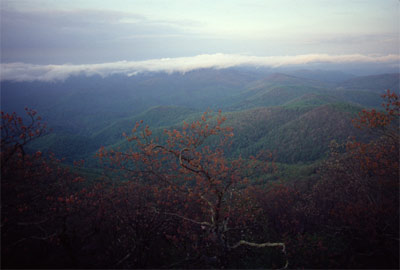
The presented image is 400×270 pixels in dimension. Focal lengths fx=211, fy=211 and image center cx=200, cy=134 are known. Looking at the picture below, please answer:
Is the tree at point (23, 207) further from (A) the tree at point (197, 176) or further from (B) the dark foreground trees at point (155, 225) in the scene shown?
(A) the tree at point (197, 176)

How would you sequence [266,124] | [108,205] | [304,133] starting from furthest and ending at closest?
[266,124], [304,133], [108,205]

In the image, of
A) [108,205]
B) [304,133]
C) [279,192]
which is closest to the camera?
[108,205]

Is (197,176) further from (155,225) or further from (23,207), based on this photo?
(23,207)

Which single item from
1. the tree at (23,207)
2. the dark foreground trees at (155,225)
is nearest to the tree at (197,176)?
the dark foreground trees at (155,225)

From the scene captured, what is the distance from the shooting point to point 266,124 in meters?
125

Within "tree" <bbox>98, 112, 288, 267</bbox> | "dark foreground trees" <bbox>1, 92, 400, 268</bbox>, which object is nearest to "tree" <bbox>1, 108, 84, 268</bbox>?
"dark foreground trees" <bbox>1, 92, 400, 268</bbox>

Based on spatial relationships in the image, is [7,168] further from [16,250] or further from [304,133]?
[304,133]

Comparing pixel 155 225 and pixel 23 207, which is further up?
pixel 23 207

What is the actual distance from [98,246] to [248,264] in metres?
7.53

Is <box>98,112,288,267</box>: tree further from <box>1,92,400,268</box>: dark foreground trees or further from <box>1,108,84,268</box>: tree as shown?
<box>1,108,84,268</box>: tree

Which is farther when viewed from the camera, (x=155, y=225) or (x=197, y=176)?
(x=197, y=176)

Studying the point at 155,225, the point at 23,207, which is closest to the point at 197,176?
the point at 155,225

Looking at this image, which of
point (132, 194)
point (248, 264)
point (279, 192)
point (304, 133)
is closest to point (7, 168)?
point (132, 194)

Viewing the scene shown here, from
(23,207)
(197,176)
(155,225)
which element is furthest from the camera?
(197,176)
